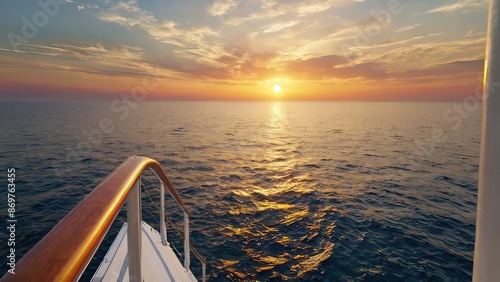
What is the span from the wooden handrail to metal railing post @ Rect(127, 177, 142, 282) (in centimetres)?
17

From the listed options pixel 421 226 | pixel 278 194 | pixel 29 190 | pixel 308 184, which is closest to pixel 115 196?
pixel 421 226

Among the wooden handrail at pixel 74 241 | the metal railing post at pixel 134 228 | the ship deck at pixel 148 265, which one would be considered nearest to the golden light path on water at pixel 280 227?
the ship deck at pixel 148 265

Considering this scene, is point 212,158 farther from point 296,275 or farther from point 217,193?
point 296,275

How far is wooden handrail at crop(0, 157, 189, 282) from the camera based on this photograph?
682mm

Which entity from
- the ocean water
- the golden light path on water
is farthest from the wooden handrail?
Answer: the golden light path on water

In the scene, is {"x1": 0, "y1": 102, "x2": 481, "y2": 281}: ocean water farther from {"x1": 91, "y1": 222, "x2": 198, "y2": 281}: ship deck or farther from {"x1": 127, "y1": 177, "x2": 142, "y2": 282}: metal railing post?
{"x1": 127, "y1": 177, "x2": 142, "y2": 282}: metal railing post

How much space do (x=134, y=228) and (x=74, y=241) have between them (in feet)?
2.20

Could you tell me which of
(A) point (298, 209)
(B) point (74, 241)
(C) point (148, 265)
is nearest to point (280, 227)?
(A) point (298, 209)

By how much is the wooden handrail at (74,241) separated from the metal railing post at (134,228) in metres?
0.17

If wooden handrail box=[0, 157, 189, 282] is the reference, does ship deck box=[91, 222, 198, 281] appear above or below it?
below

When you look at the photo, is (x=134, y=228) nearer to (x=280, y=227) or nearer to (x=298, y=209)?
(x=280, y=227)

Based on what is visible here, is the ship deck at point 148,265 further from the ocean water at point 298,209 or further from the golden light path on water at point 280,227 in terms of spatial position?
the golden light path on water at point 280,227

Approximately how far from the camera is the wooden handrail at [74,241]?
682 millimetres

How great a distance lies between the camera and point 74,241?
815mm
